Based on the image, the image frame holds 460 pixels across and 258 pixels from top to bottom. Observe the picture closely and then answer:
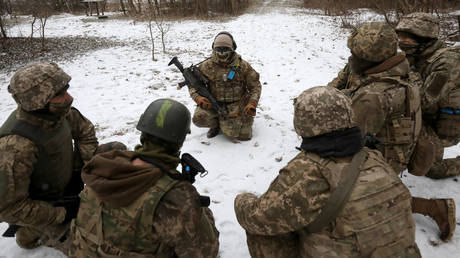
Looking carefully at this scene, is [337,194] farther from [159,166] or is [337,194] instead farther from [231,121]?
[231,121]

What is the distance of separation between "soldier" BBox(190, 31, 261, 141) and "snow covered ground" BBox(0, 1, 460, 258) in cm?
26

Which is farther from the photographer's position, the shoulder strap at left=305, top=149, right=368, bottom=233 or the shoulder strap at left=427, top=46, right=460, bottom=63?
the shoulder strap at left=427, top=46, right=460, bottom=63

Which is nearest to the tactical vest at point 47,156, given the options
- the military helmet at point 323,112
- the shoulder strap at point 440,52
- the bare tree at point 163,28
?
the military helmet at point 323,112

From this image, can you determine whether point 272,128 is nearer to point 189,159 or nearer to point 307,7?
point 189,159

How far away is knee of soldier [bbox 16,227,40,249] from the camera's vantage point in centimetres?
243

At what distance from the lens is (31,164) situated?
204 centimetres

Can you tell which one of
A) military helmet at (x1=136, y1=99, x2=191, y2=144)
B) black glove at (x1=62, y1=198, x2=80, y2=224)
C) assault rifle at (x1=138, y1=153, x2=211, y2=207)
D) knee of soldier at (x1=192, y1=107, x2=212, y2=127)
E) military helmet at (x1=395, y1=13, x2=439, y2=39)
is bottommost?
black glove at (x1=62, y1=198, x2=80, y2=224)

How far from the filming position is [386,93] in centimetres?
235

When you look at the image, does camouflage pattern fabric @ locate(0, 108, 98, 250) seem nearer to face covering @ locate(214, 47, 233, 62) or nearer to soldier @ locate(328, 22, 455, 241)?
face covering @ locate(214, 47, 233, 62)

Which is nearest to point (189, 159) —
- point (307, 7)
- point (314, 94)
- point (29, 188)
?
point (314, 94)

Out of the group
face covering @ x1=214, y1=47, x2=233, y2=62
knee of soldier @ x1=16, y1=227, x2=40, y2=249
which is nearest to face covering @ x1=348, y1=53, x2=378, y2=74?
face covering @ x1=214, y1=47, x2=233, y2=62

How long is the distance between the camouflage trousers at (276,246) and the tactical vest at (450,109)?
8.16 feet

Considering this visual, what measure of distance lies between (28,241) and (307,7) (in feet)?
78.9

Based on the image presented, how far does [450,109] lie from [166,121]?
10.7 ft
